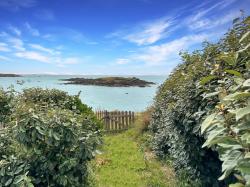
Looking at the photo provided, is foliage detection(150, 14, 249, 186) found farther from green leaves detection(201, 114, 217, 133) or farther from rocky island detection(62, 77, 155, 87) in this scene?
rocky island detection(62, 77, 155, 87)

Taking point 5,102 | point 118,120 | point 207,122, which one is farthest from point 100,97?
point 207,122

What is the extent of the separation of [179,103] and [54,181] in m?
2.34

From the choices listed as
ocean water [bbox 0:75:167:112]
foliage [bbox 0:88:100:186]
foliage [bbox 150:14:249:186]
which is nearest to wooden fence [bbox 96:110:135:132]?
ocean water [bbox 0:75:167:112]

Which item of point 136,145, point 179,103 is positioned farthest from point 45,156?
point 136,145

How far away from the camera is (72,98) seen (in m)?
9.52

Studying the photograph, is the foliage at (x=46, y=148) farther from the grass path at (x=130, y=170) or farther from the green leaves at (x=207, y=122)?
the green leaves at (x=207, y=122)

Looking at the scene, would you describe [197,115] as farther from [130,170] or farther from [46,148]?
[130,170]

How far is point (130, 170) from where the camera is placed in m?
7.65

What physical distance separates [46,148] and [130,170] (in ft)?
12.0

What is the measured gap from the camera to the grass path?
6.59m

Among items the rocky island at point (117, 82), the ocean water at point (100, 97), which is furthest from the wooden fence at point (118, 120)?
the rocky island at point (117, 82)

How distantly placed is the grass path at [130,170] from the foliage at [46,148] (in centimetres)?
91

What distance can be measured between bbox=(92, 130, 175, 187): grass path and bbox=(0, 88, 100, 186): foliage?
0.91 m

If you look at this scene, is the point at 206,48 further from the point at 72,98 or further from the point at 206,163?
the point at 72,98
